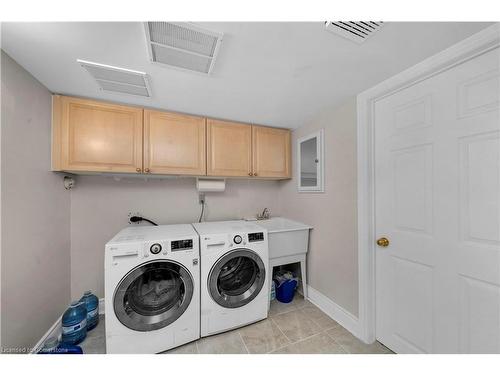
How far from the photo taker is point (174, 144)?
1973 millimetres

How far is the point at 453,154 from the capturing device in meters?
1.11

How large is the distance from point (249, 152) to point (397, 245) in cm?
171

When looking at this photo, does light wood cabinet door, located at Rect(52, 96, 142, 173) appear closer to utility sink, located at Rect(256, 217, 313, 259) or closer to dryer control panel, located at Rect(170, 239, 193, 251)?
dryer control panel, located at Rect(170, 239, 193, 251)

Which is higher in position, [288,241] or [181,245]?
[181,245]

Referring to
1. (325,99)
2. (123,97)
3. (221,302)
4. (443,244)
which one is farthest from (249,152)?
(443,244)

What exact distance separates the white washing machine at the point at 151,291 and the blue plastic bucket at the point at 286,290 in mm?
1004

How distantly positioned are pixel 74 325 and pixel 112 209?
106cm

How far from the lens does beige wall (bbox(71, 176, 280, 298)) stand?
1.96 metres

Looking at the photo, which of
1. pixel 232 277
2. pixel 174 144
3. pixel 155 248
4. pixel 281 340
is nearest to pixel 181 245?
pixel 155 248

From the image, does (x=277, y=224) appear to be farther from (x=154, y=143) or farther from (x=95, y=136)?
(x=95, y=136)

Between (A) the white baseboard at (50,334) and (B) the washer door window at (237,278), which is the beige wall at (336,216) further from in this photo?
(A) the white baseboard at (50,334)

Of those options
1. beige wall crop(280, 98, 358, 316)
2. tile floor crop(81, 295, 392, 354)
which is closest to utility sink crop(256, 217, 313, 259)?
beige wall crop(280, 98, 358, 316)

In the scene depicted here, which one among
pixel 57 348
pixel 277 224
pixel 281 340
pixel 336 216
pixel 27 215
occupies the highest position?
pixel 27 215

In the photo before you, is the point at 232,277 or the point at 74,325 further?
the point at 232,277
